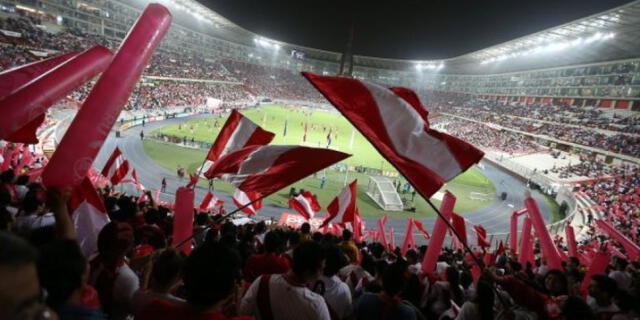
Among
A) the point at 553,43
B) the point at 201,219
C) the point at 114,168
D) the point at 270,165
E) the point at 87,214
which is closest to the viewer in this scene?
the point at 87,214

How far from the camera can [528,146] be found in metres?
46.8

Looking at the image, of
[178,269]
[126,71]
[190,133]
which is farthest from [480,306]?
[190,133]

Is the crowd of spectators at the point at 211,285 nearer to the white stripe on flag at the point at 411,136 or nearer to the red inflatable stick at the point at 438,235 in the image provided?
the red inflatable stick at the point at 438,235

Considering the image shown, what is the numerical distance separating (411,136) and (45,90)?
4.06 meters

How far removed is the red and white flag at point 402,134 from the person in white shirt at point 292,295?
58.1 inches

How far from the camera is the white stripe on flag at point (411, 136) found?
3.83 meters

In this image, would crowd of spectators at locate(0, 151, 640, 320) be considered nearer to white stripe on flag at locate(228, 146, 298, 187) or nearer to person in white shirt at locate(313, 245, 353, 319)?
person in white shirt at locate(313, 245, 353, 319)

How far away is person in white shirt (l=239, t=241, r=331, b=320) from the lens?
8.41ft

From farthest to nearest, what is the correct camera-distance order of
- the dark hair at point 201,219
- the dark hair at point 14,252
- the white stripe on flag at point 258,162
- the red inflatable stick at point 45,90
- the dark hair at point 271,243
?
the dark hair at point 201,219
the white stripe on flag at point 258,162
the dark hair at point 271,243
the red inflatable stick at point 45,90
the dark hair at point 14,252

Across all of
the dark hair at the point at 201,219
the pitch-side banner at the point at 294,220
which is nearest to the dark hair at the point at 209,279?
the dark hair at the point at 201,219

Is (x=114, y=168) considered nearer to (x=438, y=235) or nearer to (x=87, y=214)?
(x=87, y=214)

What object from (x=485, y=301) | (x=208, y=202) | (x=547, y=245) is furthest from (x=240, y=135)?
(x=547, y=245)

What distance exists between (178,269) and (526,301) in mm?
3236

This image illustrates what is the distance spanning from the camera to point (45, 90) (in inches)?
154
